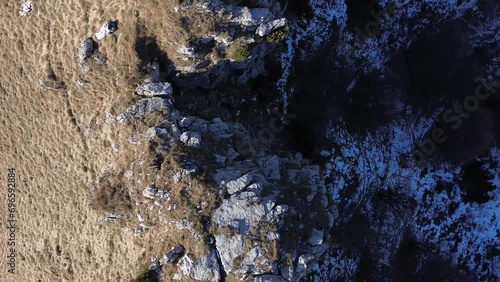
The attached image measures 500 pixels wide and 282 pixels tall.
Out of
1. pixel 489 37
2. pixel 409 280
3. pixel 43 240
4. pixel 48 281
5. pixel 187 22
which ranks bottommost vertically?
pixel 48 281

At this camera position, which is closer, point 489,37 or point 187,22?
point 187,22

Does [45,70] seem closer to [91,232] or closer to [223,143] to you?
[91,232]

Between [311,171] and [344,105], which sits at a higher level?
[344,105]

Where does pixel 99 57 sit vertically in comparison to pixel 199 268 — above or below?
above

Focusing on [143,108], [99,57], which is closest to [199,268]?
[143,108]

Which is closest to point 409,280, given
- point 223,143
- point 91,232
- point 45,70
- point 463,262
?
point 463,262

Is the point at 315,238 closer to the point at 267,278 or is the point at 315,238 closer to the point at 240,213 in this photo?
the point at 267,278

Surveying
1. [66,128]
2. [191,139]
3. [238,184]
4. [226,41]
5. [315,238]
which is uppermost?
[226,41]

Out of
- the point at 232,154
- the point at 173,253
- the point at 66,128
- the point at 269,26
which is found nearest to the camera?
the point at 173,253

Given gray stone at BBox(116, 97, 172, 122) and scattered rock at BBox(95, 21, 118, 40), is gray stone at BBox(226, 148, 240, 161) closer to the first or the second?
gray stone at BBox(116, 97, 172, 122)

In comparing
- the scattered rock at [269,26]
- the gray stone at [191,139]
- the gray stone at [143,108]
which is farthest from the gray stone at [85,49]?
the scattered rock at [269,26]
